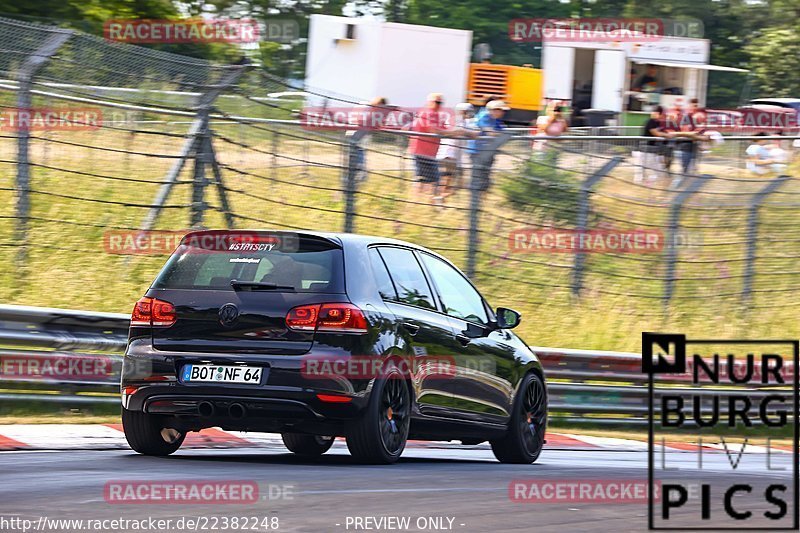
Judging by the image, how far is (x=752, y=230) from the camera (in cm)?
1816

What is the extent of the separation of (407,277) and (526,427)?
190 cm

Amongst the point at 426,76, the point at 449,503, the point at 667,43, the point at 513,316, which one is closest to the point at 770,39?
the point at 667,43

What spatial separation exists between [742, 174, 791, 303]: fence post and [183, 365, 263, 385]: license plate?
1053 cm

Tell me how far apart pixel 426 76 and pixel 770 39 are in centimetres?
2583

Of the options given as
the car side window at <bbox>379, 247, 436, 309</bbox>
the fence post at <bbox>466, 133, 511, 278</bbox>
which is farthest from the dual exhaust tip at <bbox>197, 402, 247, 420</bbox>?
the fence post at <bbox>466, 133, 511, 278</bbox>

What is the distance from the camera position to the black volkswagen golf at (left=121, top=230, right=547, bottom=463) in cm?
876

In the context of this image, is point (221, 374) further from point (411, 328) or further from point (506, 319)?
point (506, 319)

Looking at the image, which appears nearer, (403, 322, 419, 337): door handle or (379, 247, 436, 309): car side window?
(403, 322, 419, 337): door handle

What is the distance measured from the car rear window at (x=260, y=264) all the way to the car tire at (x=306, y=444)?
71.7 inches

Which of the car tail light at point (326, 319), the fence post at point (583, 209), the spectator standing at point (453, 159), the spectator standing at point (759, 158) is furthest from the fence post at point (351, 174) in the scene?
the car tail light at point (326, 319)

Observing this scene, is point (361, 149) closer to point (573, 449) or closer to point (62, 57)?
point (62, 57)

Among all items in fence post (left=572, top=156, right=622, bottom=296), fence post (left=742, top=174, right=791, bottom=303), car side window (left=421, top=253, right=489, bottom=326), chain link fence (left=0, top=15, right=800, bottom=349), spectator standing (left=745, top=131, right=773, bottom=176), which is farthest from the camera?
spectator standing (left=745, top=131, right=773, bottom=176)
